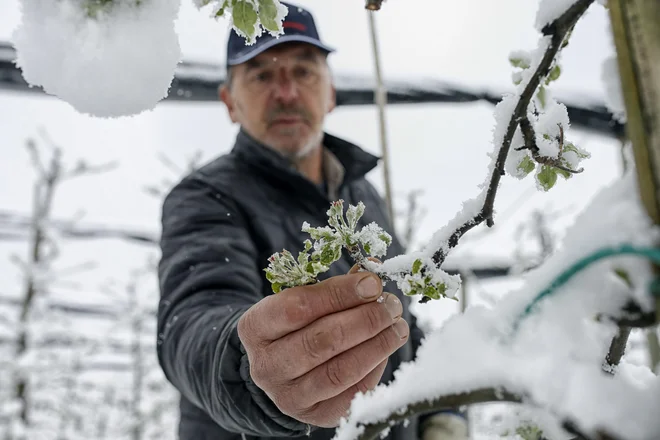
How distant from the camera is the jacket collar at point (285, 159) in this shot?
209 centimetres

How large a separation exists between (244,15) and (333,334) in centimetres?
47

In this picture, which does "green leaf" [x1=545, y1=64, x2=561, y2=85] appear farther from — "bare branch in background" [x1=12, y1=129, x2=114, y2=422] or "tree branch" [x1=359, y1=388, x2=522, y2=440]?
"bare branch in background" [x1=12, y1=129, x2=114, y2=422]

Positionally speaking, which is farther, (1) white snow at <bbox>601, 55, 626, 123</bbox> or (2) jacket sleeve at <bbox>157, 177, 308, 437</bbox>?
(2) jacket sleeve at <bbox>157, 177, 308, 437</bbox>

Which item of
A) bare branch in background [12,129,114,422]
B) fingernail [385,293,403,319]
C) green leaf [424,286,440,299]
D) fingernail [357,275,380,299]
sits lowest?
bare branch in background [12,129,114,422]

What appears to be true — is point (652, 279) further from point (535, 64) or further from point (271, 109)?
point (271, 109)

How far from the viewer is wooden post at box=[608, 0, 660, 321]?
1.11 ft

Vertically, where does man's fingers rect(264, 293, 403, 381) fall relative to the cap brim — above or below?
below

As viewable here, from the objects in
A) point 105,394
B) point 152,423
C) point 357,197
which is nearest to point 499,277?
point 357,197

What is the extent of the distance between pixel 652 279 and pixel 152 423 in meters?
13.8

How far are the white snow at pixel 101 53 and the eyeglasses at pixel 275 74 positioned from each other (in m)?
1.69

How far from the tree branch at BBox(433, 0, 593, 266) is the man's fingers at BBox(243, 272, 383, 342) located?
12cm

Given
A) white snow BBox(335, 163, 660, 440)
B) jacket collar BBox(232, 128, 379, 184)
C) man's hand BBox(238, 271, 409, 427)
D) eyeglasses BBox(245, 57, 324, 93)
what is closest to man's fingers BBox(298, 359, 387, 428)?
man's hand BBox(238, 271, 409, 427)

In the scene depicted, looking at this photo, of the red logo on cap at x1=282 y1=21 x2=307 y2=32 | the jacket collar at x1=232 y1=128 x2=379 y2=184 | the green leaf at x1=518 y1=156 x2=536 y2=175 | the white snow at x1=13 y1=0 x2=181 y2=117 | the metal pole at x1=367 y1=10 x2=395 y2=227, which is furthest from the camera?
the red logo on cap at x1=282 y1=21 x2=307 y2=32

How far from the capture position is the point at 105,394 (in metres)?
14.0
